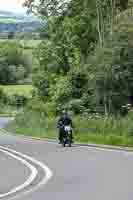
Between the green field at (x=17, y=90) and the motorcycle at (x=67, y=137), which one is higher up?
the motorcycle at (x=67, y=137)

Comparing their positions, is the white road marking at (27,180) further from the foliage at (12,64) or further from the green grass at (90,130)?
the foliage at (12,64)

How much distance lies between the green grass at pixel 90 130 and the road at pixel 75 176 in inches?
248

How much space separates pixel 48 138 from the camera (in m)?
43.4

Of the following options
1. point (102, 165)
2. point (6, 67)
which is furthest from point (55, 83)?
point (6, 67)

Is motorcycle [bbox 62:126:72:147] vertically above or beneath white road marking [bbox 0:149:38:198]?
beneath

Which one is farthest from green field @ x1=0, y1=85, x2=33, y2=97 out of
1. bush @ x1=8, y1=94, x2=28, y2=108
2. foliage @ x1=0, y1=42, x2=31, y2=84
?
foliage @ x1=0, y1=42, x2=31, y2=84

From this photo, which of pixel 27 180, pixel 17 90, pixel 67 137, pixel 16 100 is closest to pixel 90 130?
pixel 67 137

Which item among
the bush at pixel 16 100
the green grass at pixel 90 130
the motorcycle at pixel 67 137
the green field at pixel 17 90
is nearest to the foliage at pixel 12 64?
the green field at pixel 17 90

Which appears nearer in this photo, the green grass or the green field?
the green grass

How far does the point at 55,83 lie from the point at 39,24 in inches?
268

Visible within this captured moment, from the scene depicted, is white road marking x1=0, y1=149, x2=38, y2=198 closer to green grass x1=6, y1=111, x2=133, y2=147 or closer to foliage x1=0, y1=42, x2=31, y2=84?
green grass x1=6, y1=111, x2=133, y2=147

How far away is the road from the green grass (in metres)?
6.29

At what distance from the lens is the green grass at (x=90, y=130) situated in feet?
113

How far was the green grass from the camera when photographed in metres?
34.3
